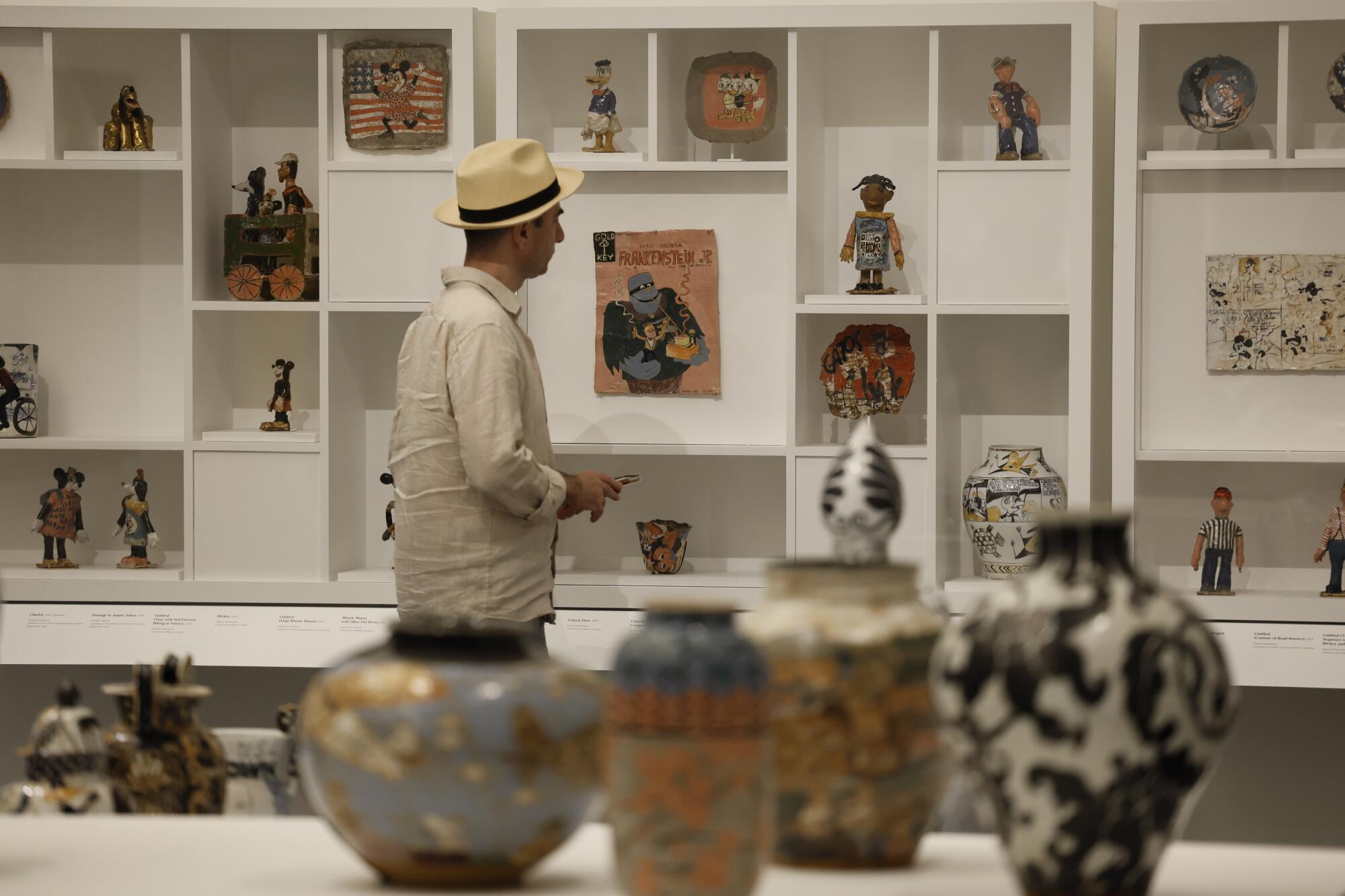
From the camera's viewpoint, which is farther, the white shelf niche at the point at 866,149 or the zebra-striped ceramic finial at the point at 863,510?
the white shelf niche at the point at 866,149

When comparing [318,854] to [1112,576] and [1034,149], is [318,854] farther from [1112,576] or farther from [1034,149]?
[1034,149]

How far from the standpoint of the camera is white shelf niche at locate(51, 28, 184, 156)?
151 inches

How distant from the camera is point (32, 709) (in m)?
4.07

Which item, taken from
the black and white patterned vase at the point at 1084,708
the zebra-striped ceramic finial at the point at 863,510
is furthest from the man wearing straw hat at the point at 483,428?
the black and white patterned vase at the point at 1084,708

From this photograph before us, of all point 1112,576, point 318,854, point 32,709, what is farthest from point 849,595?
point 32,709

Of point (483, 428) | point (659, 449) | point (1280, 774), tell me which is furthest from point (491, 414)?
point (1280, 774)

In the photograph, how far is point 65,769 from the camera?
122 centimetres

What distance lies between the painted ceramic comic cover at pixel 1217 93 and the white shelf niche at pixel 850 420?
2.55 ft

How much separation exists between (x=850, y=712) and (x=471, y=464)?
1.77 m

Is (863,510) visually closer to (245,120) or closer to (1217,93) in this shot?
(1217,93)

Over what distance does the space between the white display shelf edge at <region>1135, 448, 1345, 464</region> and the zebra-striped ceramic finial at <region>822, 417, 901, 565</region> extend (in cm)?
259

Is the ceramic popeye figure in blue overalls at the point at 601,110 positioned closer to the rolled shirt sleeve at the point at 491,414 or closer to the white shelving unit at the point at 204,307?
the white shelving unit at the point at 204,307

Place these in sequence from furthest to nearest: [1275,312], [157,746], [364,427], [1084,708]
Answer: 1. [364,427]
2. [1275,312]
3. [157,746]
4. [1084,708]

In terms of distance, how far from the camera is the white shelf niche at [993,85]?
12.2 feet
